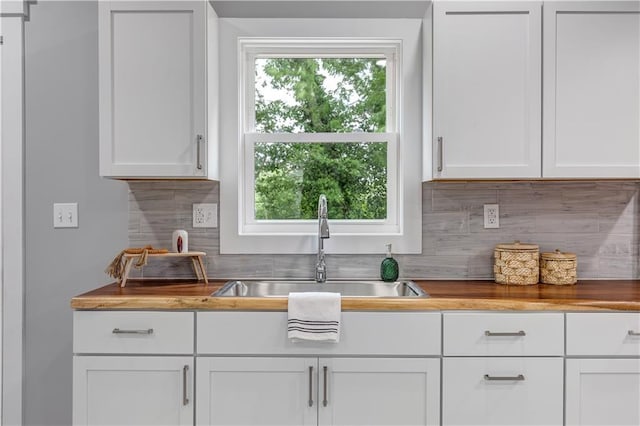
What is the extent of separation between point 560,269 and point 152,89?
6.49 feet

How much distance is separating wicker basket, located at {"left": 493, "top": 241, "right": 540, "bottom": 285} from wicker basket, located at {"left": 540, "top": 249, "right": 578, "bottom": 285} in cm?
5

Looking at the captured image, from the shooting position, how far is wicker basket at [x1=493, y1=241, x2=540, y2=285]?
223cm

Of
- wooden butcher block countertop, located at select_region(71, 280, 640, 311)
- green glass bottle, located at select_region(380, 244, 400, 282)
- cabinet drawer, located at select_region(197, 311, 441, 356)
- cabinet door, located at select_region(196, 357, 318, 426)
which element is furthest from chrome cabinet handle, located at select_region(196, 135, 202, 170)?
green glass bottle, located at select_region(380, 244, 400, 282)

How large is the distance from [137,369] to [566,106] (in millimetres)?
2042

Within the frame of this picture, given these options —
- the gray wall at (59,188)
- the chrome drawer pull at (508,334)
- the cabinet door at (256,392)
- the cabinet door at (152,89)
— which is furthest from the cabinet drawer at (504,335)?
the gray wall at (59,188)

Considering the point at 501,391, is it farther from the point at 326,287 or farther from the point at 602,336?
the point at 326,287

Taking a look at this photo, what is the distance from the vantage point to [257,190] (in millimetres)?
2527

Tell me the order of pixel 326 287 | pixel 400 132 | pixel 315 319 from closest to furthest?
pixel 315 319 → pixel 326 287 → pixel 400 132

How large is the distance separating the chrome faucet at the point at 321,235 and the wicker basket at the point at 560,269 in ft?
3.36

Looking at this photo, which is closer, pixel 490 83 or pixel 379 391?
pixel 379 391

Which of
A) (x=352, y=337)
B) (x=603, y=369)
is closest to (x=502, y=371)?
(x=603, y=369)

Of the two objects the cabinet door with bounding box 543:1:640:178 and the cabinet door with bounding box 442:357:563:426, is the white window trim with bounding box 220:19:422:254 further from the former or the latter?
the cabinet door with bounding box 442:357:563:426

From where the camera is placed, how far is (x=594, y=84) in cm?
209

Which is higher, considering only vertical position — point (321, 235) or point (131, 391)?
point (321, 235)
